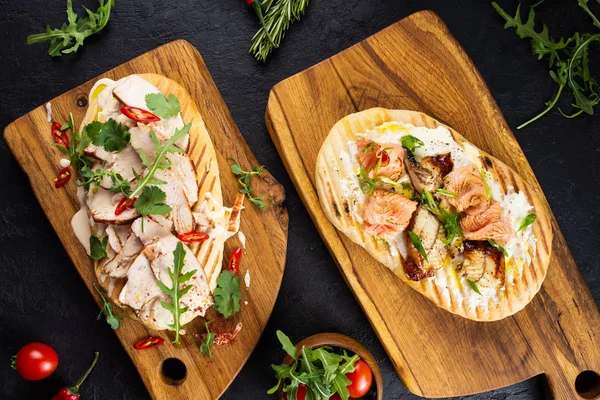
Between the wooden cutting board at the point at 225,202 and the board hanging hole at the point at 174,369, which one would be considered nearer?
the wooden cutting board at the point at 225,202

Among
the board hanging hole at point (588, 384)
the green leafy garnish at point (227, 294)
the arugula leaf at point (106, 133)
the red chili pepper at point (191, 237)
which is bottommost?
the board hanging hole at point (588, 384)

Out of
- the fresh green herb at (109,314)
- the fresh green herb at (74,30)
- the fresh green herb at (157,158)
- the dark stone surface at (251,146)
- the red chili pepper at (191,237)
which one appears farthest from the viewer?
the dark stone surface at (251,146)

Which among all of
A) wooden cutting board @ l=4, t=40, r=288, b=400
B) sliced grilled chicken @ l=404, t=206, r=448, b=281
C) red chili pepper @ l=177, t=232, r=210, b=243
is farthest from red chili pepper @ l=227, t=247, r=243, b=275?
sliced grilled chicken @ l=404, t=206, r=448, b=281

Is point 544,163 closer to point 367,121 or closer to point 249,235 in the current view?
point 367,121

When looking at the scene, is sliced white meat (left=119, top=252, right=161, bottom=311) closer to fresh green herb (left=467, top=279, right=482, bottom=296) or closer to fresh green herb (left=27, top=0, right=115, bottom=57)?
fresh green herb (left=27, top=0, right=115, bottom=57)

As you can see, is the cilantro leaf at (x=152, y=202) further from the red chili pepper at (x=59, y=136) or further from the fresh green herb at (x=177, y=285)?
the red chili pepper at (x=59, y=136)

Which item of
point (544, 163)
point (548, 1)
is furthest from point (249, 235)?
point (548, 1)

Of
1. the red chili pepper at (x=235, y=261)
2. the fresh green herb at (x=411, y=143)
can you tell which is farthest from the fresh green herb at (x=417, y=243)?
the red chili pepper at (x=235, y=261)

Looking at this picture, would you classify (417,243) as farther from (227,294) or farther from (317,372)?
(227,294)
